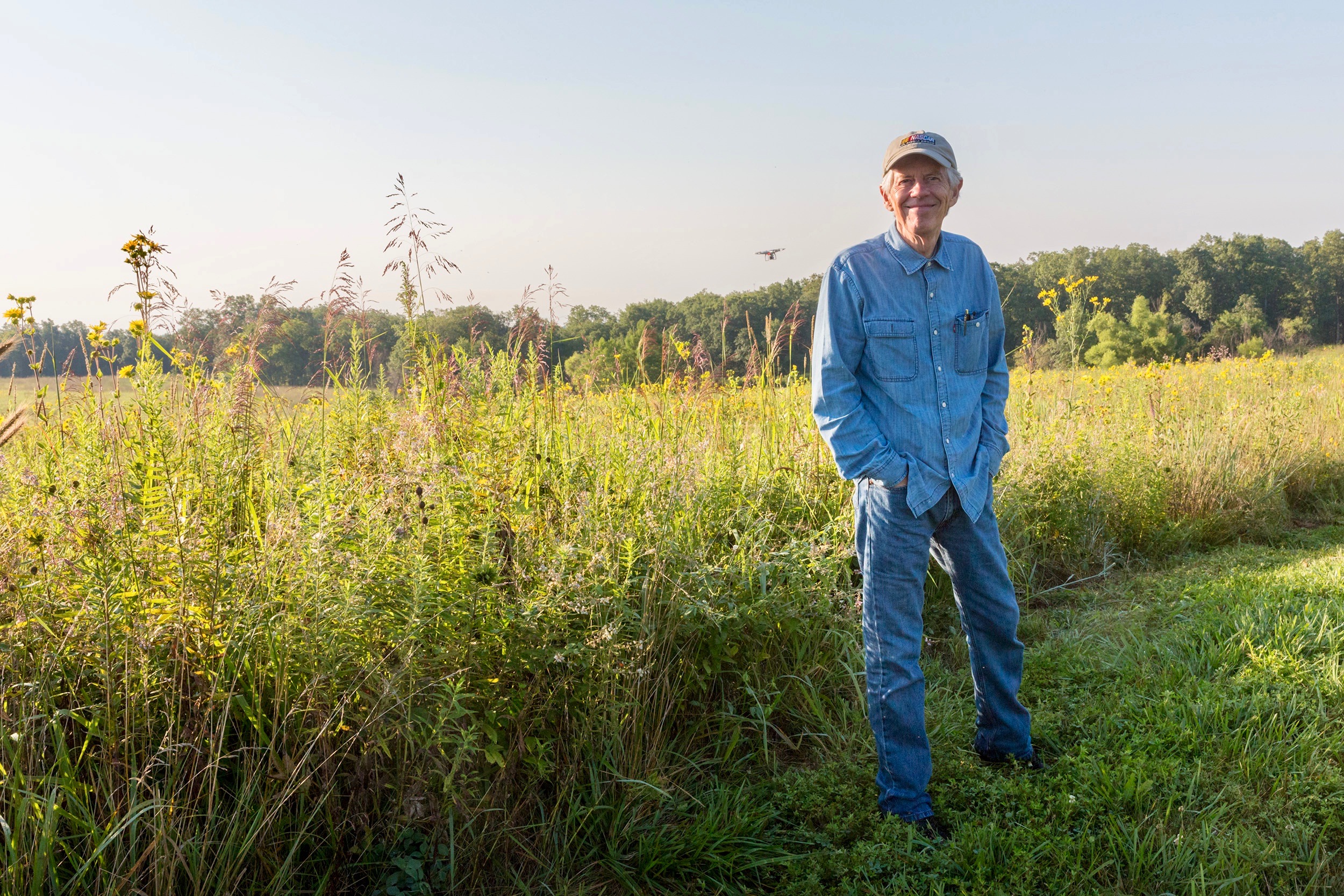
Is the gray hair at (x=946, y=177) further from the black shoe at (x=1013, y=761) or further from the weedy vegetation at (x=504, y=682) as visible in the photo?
the black shoe at (x=1013, y=761)

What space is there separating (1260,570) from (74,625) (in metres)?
5.88

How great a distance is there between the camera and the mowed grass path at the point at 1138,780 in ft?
7.70

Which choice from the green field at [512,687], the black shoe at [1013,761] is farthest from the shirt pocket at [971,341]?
the black shoe at [1013,761]

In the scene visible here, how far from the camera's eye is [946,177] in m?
2.59

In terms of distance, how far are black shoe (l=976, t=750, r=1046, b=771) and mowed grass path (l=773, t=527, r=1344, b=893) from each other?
0.18 ft

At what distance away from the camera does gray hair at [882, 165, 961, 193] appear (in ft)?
8.46

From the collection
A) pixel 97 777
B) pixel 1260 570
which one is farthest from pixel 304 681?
pixel 1260 570

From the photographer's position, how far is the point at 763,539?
3447mm

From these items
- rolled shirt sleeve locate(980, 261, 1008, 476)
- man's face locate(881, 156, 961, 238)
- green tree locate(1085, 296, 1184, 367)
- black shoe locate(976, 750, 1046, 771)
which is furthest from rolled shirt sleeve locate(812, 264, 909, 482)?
green tree locate(1085, 296, 1184, 367)

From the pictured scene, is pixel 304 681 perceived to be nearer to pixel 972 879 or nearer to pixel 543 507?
pixel 543 507

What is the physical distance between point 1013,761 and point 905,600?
0.88 meters

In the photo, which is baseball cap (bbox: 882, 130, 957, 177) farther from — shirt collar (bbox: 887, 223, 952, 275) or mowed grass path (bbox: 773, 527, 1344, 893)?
mowed grass path (bbox: 773, 527, 1344, 893)

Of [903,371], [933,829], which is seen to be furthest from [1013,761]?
[903,371]

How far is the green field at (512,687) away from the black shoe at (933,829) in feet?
0.13
